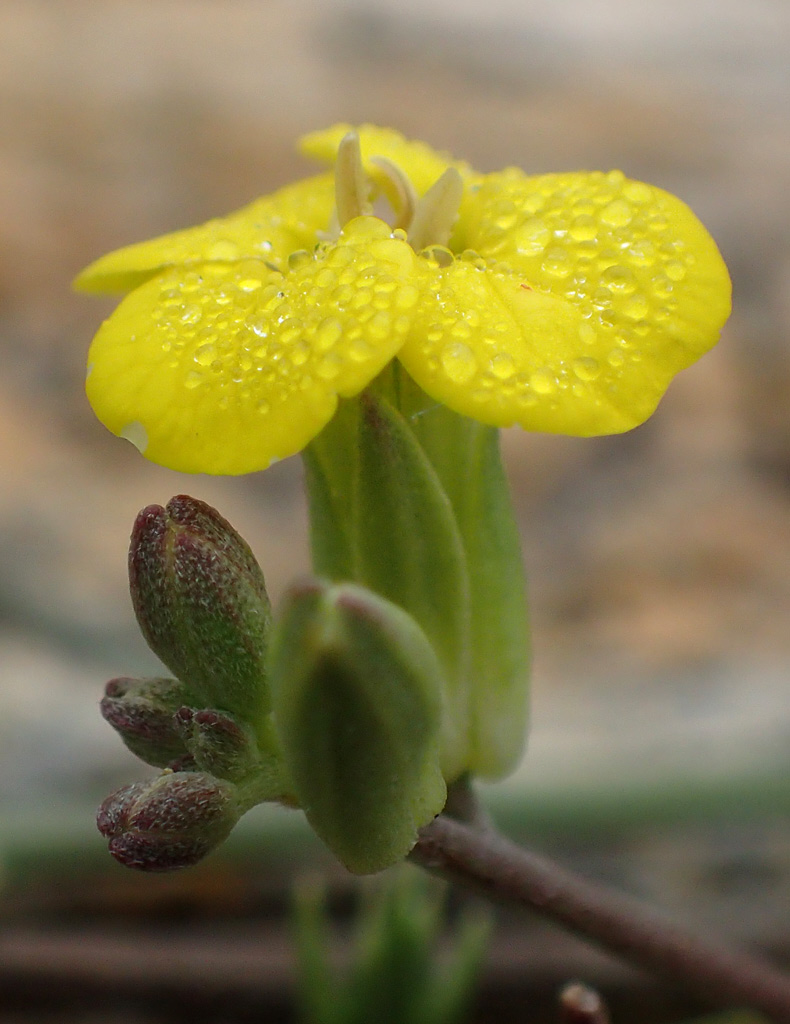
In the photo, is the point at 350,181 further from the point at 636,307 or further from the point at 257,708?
the point at 257,708

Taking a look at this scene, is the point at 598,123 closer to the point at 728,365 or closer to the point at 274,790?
the point at 728,365

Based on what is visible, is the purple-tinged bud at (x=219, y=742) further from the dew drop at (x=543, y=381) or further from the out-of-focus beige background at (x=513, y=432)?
the out-of-focus beige background at (x=513, y=432)

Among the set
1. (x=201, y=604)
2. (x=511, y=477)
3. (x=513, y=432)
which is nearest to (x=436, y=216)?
(x=201, y=604)

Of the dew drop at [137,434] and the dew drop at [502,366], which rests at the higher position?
the dew drop at [137,434]

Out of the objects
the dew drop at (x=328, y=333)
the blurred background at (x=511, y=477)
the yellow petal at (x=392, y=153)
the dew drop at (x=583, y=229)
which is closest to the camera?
the dew drop at (x=328, y=333)

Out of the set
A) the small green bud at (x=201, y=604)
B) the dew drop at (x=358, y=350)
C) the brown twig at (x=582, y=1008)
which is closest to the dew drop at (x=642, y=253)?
the dew drop at (x=358, y=350)

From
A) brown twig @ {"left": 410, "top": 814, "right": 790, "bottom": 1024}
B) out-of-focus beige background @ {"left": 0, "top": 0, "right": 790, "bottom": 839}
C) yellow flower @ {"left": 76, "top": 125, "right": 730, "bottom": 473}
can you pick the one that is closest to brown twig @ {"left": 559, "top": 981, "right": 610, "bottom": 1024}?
brown twig @ {"left": 410, "top": 814, "right": 790, "bottom": 1024}
